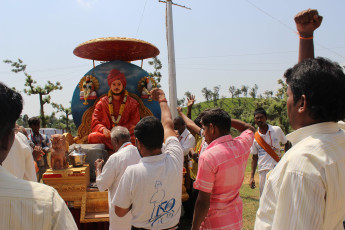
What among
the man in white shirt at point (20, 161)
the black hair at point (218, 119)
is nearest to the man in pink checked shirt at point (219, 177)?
the black hair at point (218, 119)

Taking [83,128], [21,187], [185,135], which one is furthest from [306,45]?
[83,128]

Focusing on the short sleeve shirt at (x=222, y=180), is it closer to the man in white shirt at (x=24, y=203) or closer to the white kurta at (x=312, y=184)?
the white kurta at (x=312, y=184)

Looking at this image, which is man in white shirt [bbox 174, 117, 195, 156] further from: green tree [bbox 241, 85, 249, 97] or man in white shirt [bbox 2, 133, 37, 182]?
green tree [bbox 241, 85, 249, 97]

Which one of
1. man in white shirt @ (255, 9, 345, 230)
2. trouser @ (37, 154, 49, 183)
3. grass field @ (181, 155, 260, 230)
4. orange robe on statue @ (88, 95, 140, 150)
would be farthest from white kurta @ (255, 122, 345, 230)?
trouser @ (37, 154, 49, 183)

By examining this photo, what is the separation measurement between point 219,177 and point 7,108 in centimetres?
179

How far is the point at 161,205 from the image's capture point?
2268 millimetres

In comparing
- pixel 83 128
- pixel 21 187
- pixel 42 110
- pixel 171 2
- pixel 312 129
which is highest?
pixel 171 2

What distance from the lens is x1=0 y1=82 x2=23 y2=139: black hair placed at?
1.08 m

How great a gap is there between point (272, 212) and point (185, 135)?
4687 millimetres

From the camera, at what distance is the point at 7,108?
3.58 ft

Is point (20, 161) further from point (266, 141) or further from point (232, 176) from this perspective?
point (266, 141)

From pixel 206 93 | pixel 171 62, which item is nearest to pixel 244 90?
pixel 206 93

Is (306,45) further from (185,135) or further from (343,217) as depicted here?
(185,135)

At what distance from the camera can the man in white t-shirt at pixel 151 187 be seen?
7.21 ft
